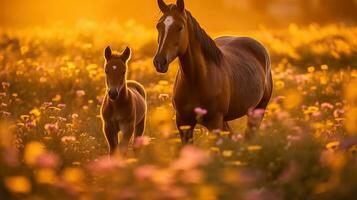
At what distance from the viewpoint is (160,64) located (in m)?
7.54

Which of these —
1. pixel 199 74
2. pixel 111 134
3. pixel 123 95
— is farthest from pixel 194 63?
pixel 111 134

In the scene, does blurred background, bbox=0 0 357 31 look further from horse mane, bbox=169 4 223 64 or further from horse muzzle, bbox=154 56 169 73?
horse muzzle, bbox=154 56 169 73

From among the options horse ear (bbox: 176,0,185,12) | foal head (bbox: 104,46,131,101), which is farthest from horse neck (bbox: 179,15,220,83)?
foal head (bbox: 104,46,131,101)

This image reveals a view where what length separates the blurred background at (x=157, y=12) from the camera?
44875 millimetres

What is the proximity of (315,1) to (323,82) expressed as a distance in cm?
3232

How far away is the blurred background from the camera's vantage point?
1767 inches

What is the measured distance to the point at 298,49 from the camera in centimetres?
1780

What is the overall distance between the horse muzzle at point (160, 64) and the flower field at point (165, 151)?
595mm

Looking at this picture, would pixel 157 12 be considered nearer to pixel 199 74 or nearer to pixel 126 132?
pixel 126 132

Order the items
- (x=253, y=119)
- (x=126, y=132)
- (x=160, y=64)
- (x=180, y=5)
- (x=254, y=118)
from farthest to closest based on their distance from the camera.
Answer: (x=126, y=132) < (x=253, y=119) < (x=254, y=118) < (x=180, y=5) < (x=160, y=64)

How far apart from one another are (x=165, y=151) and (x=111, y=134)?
2.49 metres

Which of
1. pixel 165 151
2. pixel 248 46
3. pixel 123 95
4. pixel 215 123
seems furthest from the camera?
pixel 248 46

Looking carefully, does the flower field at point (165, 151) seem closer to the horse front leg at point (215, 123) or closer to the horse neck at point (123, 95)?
the horse front leg at point (215, 123)

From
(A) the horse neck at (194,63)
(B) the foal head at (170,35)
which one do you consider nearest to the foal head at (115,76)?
(A) the horse neck at (194,63)
